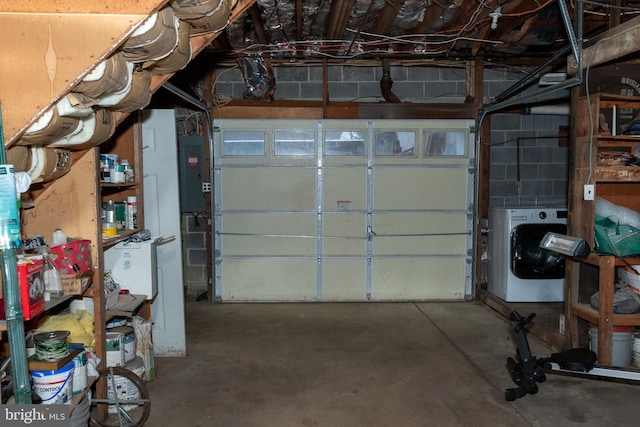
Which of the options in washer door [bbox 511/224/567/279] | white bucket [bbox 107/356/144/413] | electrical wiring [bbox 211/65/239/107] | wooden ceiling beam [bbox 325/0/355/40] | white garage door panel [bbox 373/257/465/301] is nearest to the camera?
white bucket [bbox 107/356/144/413]

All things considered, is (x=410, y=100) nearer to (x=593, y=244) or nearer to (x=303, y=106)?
(x=303, y=106)

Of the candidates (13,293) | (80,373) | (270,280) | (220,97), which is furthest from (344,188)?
(13,293)

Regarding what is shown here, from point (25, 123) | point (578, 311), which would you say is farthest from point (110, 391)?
point (578, 311)

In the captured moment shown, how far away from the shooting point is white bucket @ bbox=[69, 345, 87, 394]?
2262mm

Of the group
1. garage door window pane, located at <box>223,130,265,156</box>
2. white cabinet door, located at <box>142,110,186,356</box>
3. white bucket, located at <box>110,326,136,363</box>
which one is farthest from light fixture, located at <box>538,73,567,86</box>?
white bucket, located at <box>110,326,136,363</box>

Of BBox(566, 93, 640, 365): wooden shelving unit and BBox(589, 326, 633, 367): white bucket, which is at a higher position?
BBox(566, 93, 640, 365): wooden shelving unit

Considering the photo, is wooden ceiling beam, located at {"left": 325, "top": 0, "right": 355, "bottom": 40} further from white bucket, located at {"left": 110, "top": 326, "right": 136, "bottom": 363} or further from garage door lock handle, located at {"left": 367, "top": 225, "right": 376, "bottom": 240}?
white bucket, located at {"left": 110, "top": 326, "right": 136, "bottom": 363}

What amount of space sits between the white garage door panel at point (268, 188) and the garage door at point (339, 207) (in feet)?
0.04

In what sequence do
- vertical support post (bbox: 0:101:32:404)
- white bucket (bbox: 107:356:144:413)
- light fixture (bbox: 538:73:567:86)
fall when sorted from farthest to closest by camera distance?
light fixture (bbox: 538:73:567:86) → white bucket (bbox: 107:356:144:413) → vertical support post (bbox: 0:101:32:404)

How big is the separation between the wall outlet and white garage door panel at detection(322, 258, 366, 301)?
2.50m

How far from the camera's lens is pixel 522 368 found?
3.02 metres

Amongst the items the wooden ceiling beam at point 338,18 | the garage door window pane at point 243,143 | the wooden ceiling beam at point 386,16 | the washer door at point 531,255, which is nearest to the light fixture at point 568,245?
the washer door at point 531,255

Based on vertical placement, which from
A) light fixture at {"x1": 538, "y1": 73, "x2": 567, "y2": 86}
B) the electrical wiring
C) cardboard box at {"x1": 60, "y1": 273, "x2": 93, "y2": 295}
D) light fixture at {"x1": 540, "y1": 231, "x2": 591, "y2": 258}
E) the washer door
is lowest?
the washer door

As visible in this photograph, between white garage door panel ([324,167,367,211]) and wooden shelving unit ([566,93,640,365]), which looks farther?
white garage door panel ([324,167,367,211])
